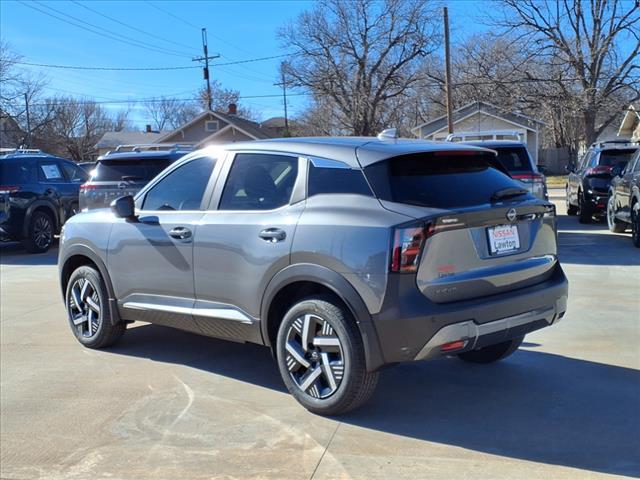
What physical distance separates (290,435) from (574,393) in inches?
81.6

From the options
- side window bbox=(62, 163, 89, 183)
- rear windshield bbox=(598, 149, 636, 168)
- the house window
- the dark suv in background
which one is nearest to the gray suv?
the dark suv in background

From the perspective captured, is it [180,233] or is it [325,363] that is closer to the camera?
[325,363]

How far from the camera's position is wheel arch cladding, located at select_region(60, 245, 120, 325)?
5746mm

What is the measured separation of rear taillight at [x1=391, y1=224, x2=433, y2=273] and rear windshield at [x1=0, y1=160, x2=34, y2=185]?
437 inches

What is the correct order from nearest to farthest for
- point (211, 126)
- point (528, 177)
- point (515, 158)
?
point (528, 177), point (515, 158), point (211, 126)

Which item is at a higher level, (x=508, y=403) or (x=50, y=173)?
(x=50, y=173)

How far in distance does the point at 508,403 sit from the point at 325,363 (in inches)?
52.5

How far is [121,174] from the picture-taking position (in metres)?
11.2

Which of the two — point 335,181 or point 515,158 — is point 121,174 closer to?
point 515,158

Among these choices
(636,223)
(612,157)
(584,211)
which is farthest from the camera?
(584,211)

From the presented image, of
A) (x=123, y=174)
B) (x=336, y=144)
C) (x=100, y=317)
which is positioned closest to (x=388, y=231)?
(x=336, y=144)

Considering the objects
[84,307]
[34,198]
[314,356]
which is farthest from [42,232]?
[314,356]

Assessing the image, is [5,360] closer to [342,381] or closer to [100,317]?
[100,317]

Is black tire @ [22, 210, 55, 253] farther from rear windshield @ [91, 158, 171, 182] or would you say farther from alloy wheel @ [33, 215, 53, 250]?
rear windshield @ [91, 158, 171, 182]
